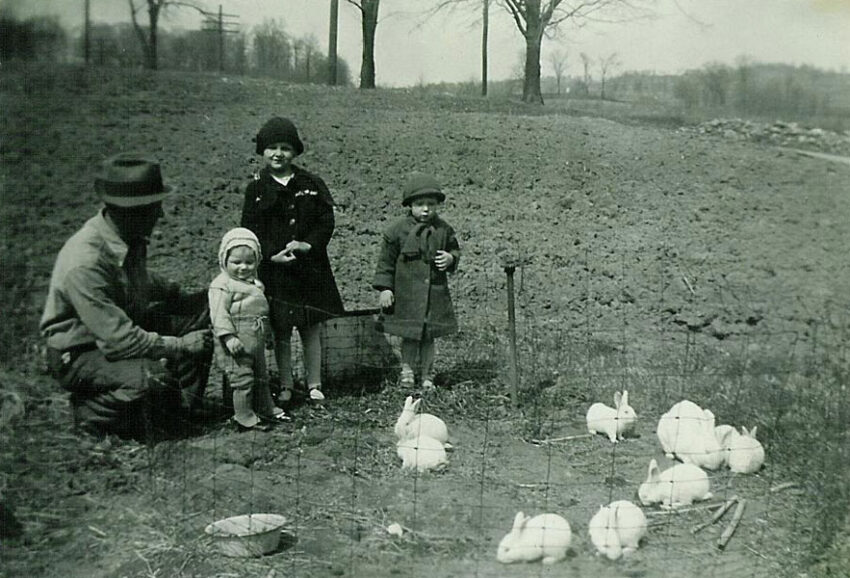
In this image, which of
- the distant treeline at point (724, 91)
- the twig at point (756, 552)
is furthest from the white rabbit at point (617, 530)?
the distant treeline at point (724, 91)

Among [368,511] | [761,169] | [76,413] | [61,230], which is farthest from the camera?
[761,169]

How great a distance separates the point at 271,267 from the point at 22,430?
1617 mm

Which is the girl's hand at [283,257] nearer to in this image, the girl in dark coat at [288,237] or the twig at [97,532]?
the girl in dark coat at [288,237]

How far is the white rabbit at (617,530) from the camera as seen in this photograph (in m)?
3.54

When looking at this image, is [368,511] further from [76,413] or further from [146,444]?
[76,413]

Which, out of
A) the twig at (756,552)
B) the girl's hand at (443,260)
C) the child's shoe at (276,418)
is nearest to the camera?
the twig at (756,552)

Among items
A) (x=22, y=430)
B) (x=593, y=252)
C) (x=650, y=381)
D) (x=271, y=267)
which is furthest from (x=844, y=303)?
(x=22, y=430)

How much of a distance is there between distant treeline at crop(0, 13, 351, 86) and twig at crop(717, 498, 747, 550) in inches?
150

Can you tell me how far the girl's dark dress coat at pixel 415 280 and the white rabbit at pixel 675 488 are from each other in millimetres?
1814

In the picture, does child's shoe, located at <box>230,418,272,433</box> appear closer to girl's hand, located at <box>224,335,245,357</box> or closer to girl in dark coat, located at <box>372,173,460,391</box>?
girl's hand, located at <box>224,335,245,357</box>

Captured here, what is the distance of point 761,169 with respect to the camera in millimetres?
12117

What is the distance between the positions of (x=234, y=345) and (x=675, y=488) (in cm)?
232

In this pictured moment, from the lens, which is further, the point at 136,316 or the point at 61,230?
the point at 61,230

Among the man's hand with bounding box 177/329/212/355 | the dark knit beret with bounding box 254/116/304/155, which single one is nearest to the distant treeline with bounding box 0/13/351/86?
the dark knit beret with bounding box 254/116/304/155
